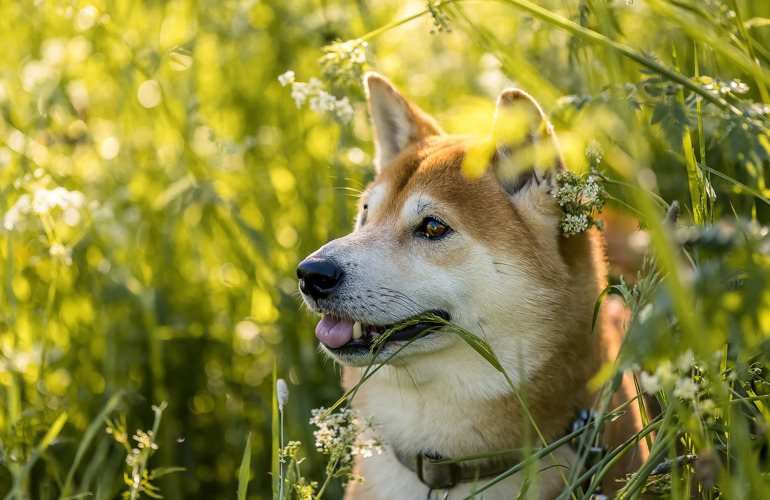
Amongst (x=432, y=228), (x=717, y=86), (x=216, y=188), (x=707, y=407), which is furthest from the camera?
(x=216, y=188)

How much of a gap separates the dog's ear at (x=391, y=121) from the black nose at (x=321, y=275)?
758mm

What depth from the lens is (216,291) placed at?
11.3 feet

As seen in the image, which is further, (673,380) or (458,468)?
(458,468)

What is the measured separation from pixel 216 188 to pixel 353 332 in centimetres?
117

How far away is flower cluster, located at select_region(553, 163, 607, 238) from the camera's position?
6.16 feet

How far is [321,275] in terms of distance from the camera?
2.14 m

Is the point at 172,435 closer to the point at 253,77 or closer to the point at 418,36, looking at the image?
the point at 253,77

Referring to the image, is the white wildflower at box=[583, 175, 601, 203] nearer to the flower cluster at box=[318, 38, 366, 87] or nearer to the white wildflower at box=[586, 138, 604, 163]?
the white wildflower at box=[586, 138, 604, 163]

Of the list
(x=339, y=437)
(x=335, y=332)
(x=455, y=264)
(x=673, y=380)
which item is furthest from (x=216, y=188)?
(x=673, y=380)

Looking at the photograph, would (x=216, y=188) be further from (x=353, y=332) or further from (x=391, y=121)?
(x=353, y=332)

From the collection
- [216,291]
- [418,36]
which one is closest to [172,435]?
[216,291]

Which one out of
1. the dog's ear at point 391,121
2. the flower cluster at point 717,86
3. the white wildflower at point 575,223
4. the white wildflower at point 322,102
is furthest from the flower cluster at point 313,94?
the flower cluster at point 717,86

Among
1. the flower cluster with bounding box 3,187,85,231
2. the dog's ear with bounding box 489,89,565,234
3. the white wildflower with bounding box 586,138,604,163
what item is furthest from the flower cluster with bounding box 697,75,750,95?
the flower cluster with bounding box 3,187,85,231

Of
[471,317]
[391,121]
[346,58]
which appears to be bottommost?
[471,317]
